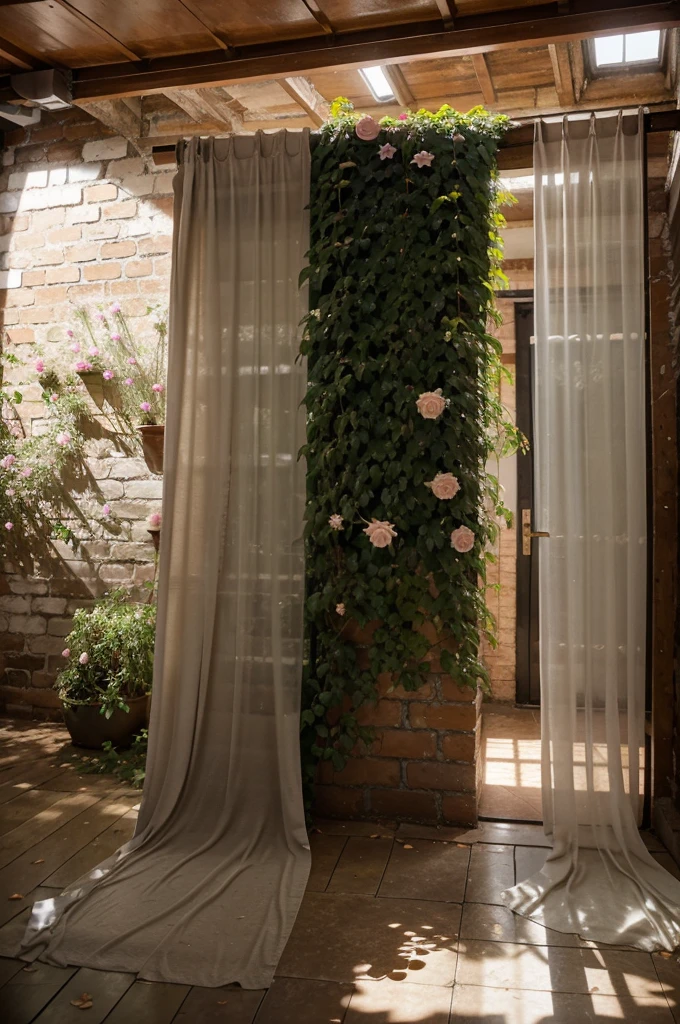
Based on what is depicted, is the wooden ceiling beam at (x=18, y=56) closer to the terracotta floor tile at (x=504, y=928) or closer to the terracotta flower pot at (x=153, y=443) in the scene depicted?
the terracotta flower pot at (x=153, y=443)

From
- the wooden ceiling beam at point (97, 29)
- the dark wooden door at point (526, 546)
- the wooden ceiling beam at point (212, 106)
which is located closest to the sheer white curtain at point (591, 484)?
the wooden ceiling beam at point (97, 29)

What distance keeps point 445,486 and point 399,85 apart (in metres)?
2.19

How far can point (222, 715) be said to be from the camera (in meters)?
3.32

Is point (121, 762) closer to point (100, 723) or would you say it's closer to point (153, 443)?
point (100, 723)

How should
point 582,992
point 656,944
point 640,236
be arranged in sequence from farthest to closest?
point 640,236 < point 656,944 < point 582,992

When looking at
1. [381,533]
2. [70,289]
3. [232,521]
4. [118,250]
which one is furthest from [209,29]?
[70,289]

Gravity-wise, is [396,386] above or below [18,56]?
below

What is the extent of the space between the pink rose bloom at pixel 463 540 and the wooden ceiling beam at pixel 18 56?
2393mm

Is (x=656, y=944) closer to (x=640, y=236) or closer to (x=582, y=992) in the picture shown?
(x=582, y=992)

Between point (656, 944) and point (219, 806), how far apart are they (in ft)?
5.30

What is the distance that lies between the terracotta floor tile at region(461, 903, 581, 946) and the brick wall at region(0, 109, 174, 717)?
2.69 m

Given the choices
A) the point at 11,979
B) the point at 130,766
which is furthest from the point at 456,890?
the point at 130,766

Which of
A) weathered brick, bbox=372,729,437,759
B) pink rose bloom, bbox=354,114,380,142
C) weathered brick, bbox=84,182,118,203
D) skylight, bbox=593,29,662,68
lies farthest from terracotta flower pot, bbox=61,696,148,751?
skylight, bbox=593,29,662,68

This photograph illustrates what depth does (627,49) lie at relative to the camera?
13.2 feet
